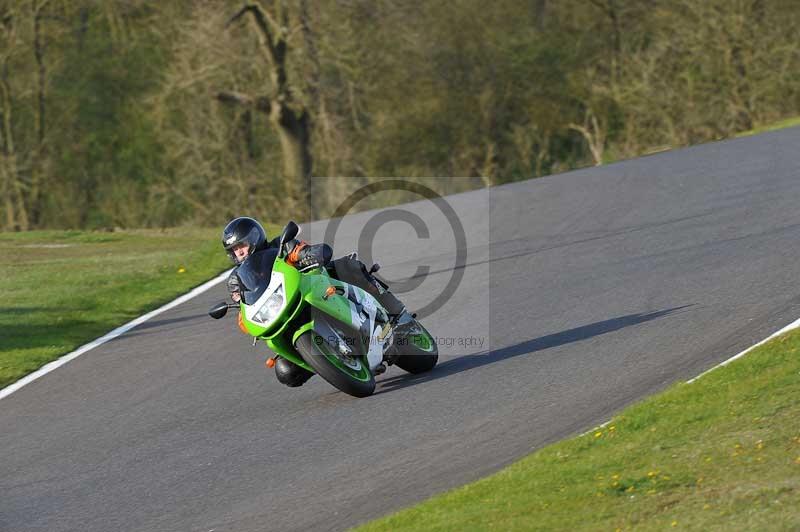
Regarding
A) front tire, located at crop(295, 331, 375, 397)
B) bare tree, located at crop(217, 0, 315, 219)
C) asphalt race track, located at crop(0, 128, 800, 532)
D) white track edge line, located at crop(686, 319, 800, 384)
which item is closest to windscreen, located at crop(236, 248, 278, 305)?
front tire, located at crop(295, 331, 375, 397)

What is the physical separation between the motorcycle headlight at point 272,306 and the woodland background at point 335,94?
19.3 m

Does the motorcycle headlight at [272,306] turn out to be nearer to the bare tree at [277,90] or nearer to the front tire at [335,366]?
the front tire at [335,366]

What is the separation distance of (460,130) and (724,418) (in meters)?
27.3

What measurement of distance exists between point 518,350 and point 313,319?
6.60 ft

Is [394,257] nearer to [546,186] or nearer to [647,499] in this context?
[546,186]

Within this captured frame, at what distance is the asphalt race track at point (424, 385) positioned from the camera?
729 cm

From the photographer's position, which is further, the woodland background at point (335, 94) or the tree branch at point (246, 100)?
the woodland background at point (335, 94)

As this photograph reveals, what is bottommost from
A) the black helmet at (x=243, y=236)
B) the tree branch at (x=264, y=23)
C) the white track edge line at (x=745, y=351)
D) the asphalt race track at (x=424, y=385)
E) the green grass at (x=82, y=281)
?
the green grass at (x=82, y=281)

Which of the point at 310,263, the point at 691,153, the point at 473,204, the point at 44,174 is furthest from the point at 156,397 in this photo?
the point at 44,174

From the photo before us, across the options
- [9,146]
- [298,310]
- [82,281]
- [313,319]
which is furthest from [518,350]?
[9,146]

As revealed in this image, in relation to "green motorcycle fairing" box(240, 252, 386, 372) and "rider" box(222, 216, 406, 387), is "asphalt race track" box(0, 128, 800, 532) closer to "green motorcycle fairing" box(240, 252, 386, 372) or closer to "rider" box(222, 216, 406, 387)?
"rider" box(222, 216, 406, 387)

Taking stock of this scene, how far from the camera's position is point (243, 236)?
852cm

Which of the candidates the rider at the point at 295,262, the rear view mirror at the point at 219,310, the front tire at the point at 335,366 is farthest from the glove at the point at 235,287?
the front tire at the point at 335,366

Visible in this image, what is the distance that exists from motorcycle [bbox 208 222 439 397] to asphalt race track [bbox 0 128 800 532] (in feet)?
1.13
